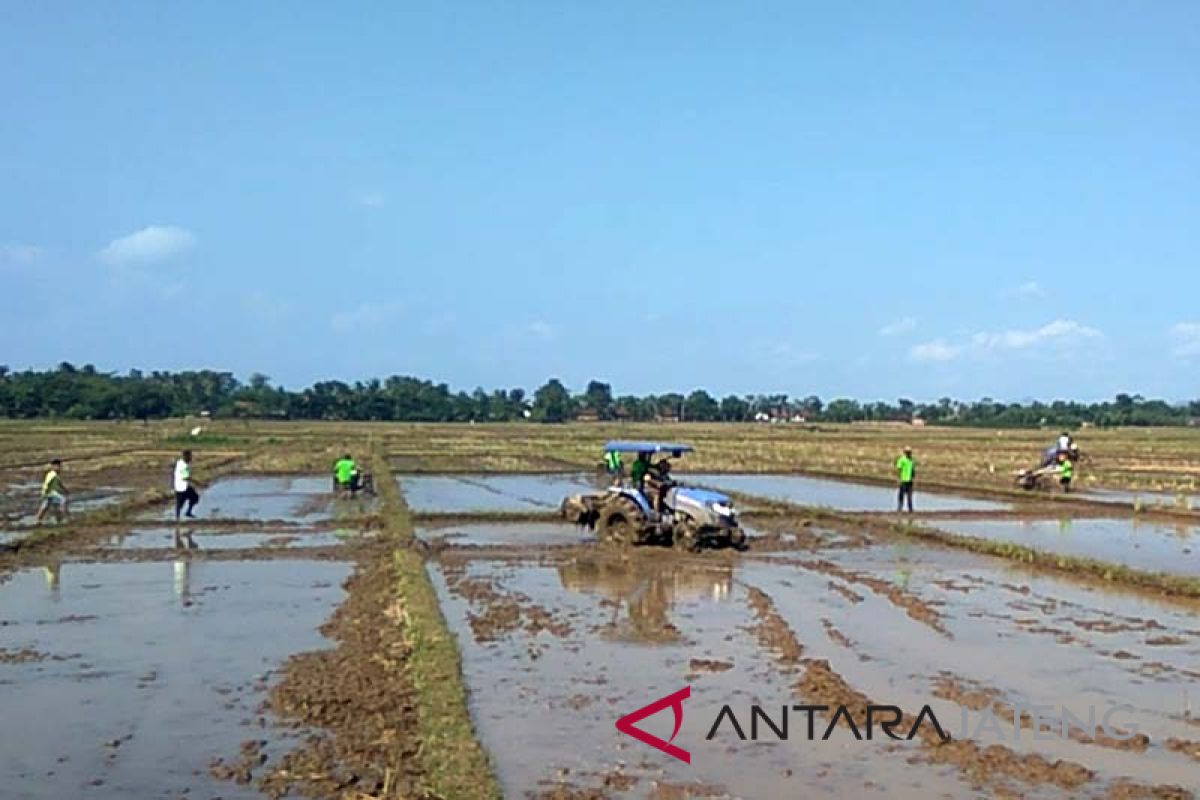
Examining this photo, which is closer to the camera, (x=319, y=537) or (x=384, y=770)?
(x=384, y=770)

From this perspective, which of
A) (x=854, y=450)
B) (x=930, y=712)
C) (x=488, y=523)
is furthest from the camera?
(x=854, y=450)

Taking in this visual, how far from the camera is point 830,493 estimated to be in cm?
3428

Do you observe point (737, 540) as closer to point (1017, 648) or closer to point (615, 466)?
point (615, 466)

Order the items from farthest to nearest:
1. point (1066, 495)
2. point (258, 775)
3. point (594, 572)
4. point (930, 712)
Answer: point (1066, 495)
point (594, 572)
point (930, 712)
point (258, 775)

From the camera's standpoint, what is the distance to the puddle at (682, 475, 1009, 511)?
1164 inches

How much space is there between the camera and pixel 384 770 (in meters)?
7.60

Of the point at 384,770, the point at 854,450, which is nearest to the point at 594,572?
the point at 384,770

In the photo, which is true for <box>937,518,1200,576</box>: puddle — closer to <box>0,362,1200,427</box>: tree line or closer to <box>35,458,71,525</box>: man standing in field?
<box>35,458,71,525</box>: man standing in field

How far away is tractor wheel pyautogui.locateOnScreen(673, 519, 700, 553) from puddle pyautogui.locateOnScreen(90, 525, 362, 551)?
5.57 metres

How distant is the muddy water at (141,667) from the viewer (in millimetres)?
7758

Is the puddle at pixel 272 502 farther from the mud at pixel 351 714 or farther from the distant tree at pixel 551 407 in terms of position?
the distant tree at pixel 551 407

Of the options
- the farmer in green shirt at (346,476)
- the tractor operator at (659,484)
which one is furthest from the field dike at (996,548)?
the farmer in green shirt at (346,476)

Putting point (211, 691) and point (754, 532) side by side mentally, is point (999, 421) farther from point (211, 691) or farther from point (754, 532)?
point (211, 691)

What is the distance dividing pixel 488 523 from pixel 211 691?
14.9 metres
